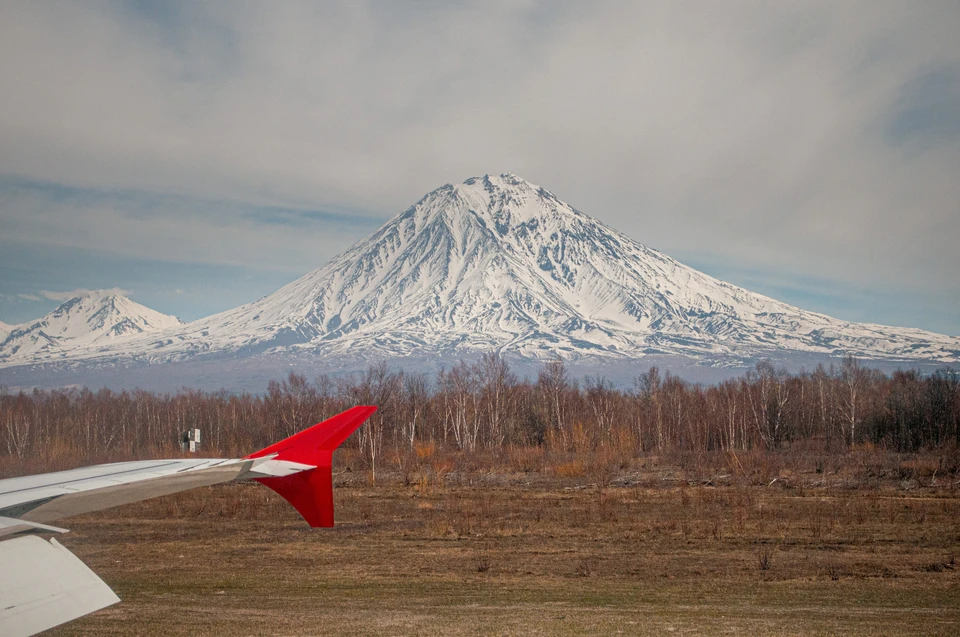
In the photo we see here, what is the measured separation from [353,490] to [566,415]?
45.3m

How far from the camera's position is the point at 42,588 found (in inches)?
196

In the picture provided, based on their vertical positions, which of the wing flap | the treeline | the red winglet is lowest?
the treeline

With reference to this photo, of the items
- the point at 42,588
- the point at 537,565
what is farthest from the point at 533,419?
the point at 42,588

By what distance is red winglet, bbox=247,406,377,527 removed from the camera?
266 inches

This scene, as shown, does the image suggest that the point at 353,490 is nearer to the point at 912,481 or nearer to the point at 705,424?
the point at 912,481

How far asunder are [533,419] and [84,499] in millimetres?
82744

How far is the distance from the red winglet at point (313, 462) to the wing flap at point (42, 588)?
174cm

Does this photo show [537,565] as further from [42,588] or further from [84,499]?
[42,588]

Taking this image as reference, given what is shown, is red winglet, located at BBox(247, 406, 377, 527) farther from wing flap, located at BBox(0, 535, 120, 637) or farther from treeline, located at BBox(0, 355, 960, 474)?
treeline, located at BBox(0, 355, 960, 474)

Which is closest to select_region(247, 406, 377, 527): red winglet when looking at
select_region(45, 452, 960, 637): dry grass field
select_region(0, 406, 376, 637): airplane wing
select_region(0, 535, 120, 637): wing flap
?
select_region(0, 406, 376, 637): airplane wing

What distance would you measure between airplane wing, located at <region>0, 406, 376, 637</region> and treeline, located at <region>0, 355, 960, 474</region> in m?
54.9

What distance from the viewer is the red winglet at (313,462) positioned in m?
6.76

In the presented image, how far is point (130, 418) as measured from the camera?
103m

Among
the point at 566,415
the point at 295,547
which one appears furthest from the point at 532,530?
the point at 566,415
